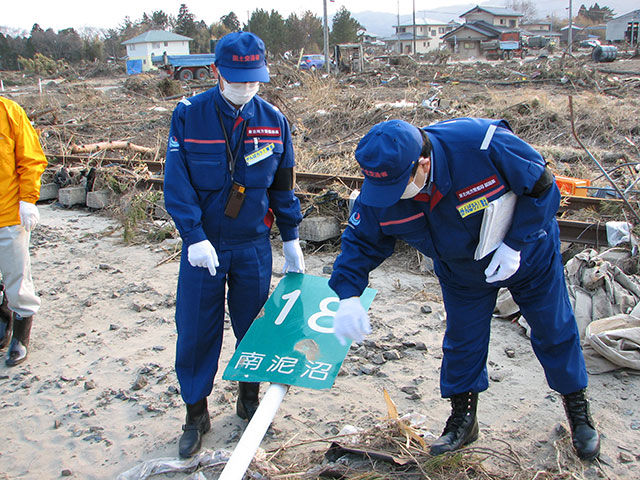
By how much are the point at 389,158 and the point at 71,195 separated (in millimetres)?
7710

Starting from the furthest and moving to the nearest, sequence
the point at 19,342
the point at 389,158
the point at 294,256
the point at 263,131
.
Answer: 1. the point at 19,342
2. the point at 294,256
3. the point at 263,131
4. the point at 389,158

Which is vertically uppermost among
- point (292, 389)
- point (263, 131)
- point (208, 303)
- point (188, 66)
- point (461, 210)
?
point (188, 66)

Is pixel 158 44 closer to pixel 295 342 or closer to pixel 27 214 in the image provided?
pixel 27 214

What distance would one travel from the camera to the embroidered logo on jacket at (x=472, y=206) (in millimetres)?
2299

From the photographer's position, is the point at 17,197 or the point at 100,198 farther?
the point at 100,198

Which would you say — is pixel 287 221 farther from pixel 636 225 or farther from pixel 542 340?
pixel 636 225

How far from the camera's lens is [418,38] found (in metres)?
82.4

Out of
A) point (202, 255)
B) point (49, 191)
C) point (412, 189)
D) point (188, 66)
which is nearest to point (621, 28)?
point (188, 66)

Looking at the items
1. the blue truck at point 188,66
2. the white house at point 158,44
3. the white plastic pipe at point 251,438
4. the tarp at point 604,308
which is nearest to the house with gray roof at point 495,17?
the white house at point 158,44

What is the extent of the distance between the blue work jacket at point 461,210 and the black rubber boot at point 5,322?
313 cm

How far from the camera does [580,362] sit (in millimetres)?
2684

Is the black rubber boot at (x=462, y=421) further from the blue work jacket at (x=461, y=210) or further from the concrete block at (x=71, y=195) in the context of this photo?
the concrete block at (x=71, y=195)

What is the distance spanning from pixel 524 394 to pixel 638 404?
0.61m

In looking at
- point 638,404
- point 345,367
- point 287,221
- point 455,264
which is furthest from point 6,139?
point 638,404
